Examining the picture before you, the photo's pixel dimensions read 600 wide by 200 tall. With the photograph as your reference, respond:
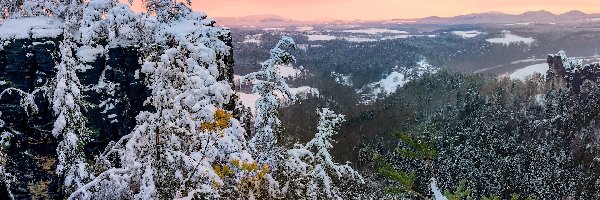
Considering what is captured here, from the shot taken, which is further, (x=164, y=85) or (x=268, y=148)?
(x=268, y=148)

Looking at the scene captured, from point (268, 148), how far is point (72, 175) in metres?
4.84

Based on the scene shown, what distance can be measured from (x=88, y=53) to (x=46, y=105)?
143 cm

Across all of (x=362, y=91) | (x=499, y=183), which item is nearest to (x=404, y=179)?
(x=499, y=183)

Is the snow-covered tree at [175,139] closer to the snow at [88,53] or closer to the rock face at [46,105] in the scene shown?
the rock face at [46,105]

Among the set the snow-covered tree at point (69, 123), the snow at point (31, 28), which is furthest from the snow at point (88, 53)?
the snow-covered tree at point (69, 123)

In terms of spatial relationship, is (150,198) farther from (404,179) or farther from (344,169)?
(344,169)

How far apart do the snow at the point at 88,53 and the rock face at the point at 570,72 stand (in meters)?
130

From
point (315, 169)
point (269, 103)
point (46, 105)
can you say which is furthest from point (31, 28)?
point (315, 169)

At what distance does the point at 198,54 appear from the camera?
26.5 feet

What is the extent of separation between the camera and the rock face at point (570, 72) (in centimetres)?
12138

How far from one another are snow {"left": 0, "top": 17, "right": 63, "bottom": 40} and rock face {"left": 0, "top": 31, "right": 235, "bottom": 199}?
14 cm

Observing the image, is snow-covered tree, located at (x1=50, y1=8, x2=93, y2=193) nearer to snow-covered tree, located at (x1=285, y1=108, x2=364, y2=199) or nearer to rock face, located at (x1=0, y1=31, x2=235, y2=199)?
rock face, located at (x1=0, y1=31, x2=235, y2=199)

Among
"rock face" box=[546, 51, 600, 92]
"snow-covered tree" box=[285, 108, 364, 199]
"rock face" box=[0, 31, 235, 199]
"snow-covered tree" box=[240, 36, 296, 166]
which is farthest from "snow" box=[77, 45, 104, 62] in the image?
"rock face" box=[546, 51, 600, 92]

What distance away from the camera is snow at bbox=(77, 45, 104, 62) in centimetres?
1063
